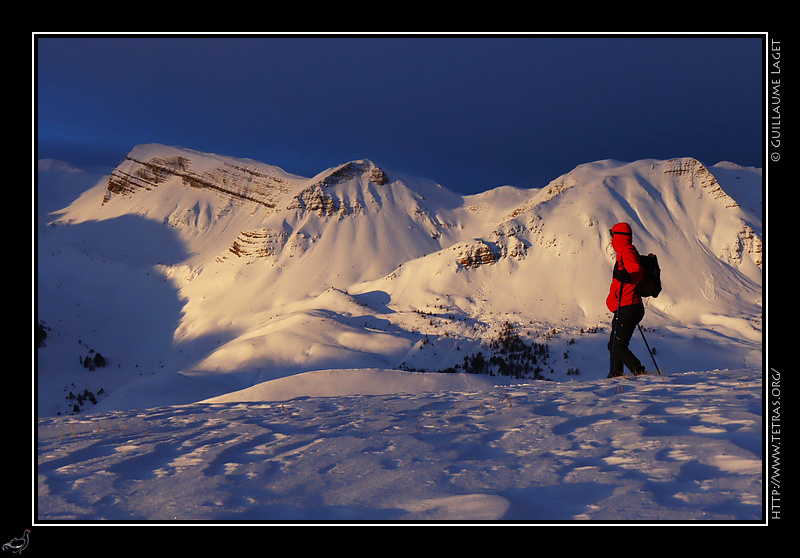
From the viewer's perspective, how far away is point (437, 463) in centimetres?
376

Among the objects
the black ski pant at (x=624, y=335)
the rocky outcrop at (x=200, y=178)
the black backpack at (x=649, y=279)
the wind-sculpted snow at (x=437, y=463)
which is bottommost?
the wind-sculpted snow at (x=437, y=463)

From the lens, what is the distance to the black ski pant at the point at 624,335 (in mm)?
7336

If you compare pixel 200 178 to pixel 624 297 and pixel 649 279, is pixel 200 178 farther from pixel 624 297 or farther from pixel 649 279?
pixel 649 279

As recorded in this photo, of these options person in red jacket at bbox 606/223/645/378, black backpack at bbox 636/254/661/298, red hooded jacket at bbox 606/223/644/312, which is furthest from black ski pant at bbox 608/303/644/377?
black backpack at bbox 636/254/661/298

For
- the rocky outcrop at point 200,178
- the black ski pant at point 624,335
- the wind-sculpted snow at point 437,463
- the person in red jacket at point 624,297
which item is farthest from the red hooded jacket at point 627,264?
the rocky outcrop at point 200,178

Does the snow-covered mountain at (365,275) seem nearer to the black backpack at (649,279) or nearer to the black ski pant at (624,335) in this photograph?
the black ski pant at (624,335)

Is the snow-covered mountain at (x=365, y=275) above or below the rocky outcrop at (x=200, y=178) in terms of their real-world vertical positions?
below

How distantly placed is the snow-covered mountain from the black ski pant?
10323mm

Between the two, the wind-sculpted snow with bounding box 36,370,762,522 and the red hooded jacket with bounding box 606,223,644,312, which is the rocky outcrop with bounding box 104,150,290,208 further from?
the wind-sculpted snow with bounding box 36,370,762,522

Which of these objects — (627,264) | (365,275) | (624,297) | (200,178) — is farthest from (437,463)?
(200,178)

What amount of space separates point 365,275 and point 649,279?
35.0 m

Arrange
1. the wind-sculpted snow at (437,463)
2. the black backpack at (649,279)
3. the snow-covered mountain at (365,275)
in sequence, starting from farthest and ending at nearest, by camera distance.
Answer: the snow-covered mountain at (365,275), the black backpack at (649,279), the wind-sculpted snow at (437,463)

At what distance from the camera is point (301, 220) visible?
155 feet
